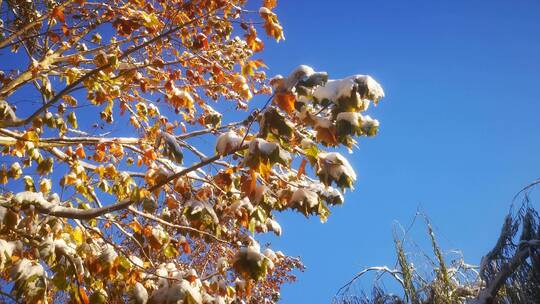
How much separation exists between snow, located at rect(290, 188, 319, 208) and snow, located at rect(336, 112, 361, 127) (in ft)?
3.52

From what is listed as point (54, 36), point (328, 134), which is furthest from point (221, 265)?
point (54, 36)

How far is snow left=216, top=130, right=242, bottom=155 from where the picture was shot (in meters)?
2.80

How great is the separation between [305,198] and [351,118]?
1145 millimetres

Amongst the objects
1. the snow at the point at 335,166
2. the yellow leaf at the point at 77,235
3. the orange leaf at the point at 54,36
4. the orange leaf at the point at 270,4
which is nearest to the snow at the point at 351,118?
the snow at the point at 335,166

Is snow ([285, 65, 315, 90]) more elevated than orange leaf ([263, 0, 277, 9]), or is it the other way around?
orange leaf ([263, 0, 277, 9])

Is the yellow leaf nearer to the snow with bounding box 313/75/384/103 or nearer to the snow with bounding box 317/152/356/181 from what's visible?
the snow with bounding box 317/152/356/181

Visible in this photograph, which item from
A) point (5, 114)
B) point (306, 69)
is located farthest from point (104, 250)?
point (306, 69)

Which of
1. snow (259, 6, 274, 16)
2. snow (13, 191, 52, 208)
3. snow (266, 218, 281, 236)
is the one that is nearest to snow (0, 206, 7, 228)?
snow (13, 191, 52, 208)

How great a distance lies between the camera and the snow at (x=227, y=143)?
280cm

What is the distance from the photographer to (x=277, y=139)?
267 cm

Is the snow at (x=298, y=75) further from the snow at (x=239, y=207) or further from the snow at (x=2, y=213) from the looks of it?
the snow at (x=2, y=213)

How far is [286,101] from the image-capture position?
2504mm

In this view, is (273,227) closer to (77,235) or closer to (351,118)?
(77,235)

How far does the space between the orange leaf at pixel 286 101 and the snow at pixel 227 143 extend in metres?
0.50
